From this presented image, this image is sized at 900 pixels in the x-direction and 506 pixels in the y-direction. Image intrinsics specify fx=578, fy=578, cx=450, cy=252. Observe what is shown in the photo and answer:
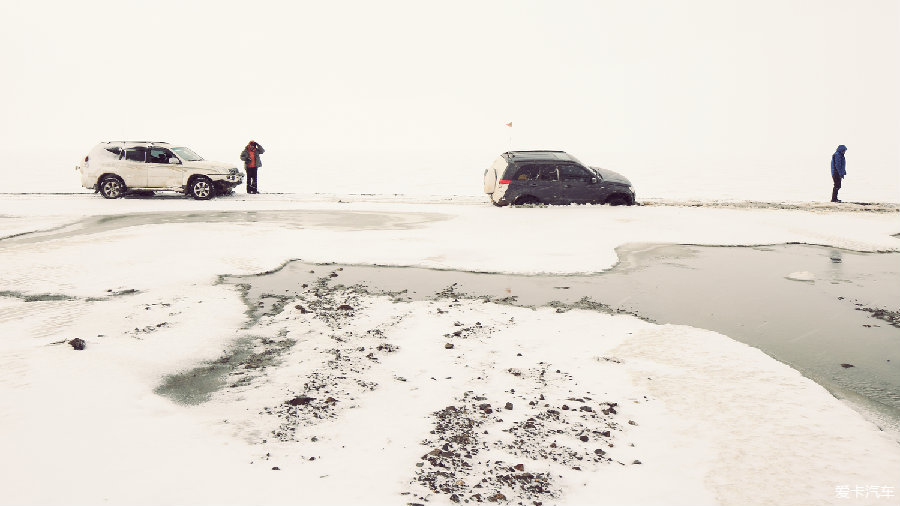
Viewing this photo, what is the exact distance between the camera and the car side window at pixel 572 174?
16.8 m

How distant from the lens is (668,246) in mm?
12008

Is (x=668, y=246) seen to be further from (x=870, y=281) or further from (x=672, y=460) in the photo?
(x=672, y=460)

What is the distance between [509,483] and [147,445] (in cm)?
259

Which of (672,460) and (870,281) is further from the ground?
(870,281)

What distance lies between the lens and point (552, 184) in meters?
16.8

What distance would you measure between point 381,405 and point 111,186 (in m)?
17.5

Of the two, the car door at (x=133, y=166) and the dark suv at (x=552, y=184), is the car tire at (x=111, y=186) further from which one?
the dark suv at (x=552, y=184)

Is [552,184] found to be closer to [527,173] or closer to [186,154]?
[527,173]

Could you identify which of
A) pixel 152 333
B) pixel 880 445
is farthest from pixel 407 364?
pixel 880 445

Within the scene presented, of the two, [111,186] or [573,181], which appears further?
[111,186]

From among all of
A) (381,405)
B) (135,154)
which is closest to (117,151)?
(135,154)

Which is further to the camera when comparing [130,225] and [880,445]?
[130,225]

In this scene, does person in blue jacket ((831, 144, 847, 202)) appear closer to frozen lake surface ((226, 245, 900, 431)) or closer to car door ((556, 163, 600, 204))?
car door ((556, 163, 600, 204))

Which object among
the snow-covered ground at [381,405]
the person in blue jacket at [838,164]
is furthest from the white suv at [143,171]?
the person in blue jacket at [838,164]
